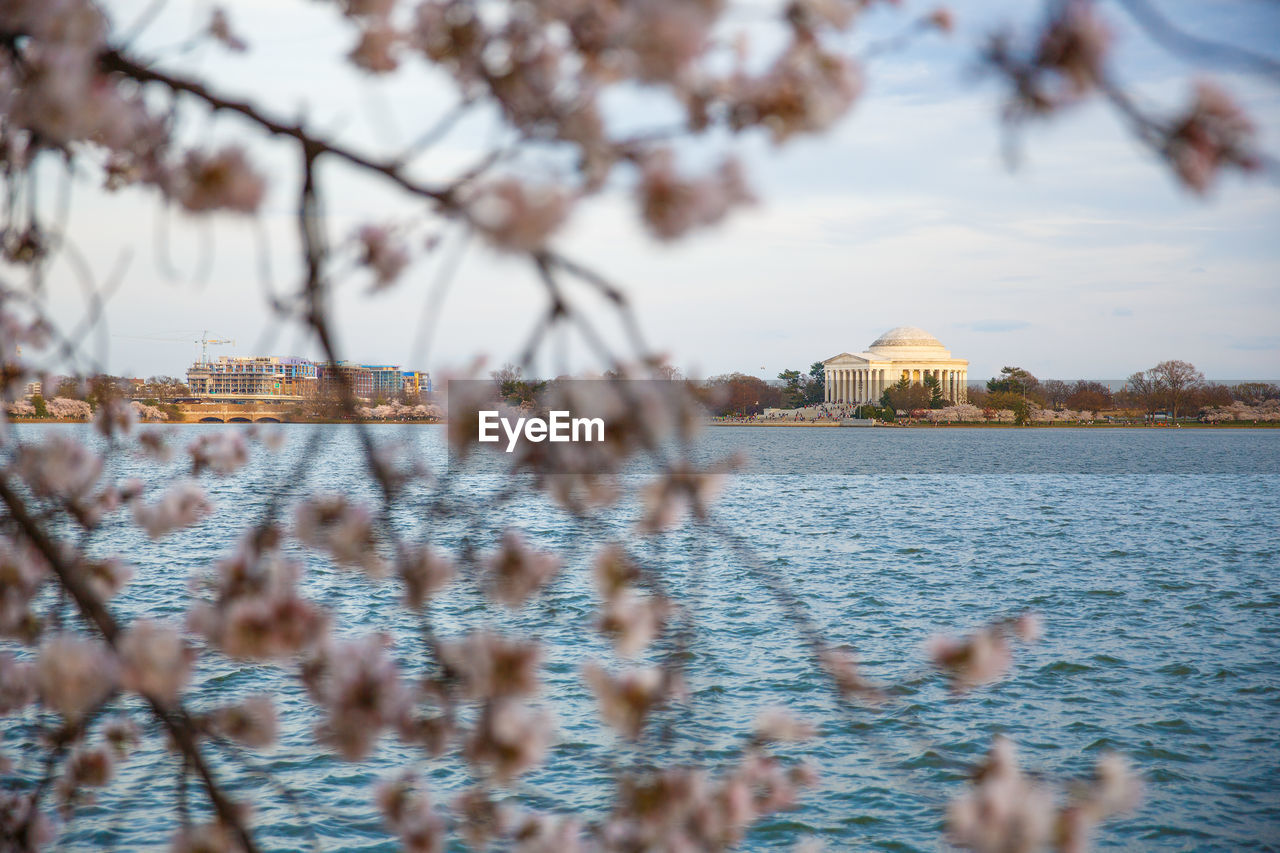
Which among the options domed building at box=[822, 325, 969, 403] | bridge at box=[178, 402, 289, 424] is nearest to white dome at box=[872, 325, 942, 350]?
domed building at box=[822, 325, 969, 403]

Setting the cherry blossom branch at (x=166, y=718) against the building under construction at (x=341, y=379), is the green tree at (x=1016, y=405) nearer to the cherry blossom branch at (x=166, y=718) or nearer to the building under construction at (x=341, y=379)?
the building under construction at (x=341, y=379)

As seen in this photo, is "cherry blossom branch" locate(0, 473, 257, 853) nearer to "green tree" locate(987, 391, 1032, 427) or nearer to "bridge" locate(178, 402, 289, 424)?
"bridge" locate(178, 402, 289, 424)

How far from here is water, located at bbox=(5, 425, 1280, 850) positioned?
7594mm

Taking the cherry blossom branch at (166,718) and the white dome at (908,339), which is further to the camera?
the white dome at (908,339)

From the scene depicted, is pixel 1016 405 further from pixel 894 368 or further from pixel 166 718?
Result: pixel 166 718

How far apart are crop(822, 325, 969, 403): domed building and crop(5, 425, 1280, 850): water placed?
114m

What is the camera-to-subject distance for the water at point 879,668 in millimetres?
7594

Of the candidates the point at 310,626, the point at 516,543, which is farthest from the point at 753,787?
the point at 310,626

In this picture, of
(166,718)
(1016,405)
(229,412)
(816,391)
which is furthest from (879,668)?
(816,391)

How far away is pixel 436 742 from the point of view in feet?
8.83

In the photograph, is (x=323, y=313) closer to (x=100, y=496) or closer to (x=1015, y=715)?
(x=100, y=496)

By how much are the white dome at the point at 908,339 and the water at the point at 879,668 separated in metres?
119

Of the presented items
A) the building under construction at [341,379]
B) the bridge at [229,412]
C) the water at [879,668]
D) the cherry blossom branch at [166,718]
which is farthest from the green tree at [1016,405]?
the cherry blossom branch at [166,718]

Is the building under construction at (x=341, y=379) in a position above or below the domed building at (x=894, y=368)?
below
